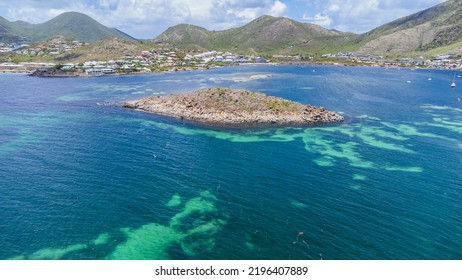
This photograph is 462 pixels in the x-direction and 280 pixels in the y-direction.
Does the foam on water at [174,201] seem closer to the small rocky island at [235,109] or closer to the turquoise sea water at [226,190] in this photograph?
the turquoise sea water at [226,190]

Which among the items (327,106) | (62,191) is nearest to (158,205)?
(62,191)

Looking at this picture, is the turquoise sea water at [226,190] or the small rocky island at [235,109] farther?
the small rocky island at [235,109]

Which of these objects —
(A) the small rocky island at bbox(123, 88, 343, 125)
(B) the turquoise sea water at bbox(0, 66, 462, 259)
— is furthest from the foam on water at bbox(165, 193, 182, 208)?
(A) the small rocky island at bbox(123, 88, 343, 125)

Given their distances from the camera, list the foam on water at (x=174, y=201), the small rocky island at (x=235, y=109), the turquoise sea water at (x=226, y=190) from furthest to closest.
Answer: the small rocky island at (x=235, y=109) < the foam on water at (x=174, y=201) < the turquoise sea water at (x=226, y=190)

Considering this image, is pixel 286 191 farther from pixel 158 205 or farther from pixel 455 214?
pixel 455 214

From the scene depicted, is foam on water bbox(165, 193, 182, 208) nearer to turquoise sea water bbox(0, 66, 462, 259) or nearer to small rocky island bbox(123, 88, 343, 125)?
turquoise sea water bbox(0, 66, 462, 259)

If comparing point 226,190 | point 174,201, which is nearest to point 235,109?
point 226,190

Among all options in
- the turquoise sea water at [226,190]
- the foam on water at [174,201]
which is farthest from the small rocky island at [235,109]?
the foam on water at [174,201]
